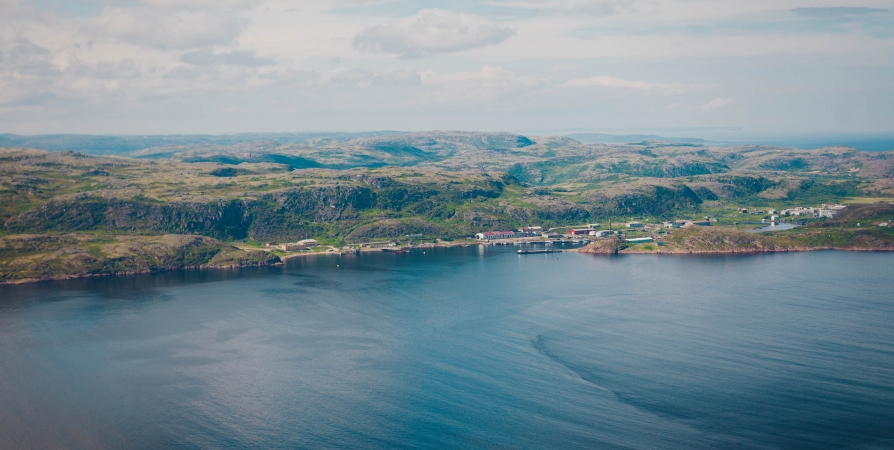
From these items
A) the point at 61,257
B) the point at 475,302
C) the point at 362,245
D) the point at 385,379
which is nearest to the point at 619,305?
the point at 475,302

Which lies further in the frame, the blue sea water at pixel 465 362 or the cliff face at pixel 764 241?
the cliff face at pixel 764 241

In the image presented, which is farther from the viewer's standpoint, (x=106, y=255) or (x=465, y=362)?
(x=106, y=255)

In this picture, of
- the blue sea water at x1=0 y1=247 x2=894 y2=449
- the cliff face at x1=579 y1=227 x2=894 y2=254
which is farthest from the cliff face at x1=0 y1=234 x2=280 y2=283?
the cliff face at x1=579 y1=227 x2=894 y2=254

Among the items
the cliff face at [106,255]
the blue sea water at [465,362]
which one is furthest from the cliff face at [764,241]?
the cliff face at [106,255]

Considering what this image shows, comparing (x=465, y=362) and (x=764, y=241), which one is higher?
(x=764, y=241)

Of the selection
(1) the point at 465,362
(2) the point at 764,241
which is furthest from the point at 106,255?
(2) the point at 764,241

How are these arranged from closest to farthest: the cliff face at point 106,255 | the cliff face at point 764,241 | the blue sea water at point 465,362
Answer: the blue sea water at point 465,362, the cliff face at point 106,255, the cliff face at point 764,241

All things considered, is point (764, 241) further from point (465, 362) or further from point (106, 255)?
point (106, 255)

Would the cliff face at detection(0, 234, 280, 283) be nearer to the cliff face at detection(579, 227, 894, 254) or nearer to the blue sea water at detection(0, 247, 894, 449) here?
the blue sea water at detection(0, 247, 894, 449)

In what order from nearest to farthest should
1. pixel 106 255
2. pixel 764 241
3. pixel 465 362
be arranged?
pixel 465 362 < pixel 106 255 < pixel 764 241

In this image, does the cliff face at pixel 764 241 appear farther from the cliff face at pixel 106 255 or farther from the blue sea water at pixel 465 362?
the cliff face at pixel 106 255
